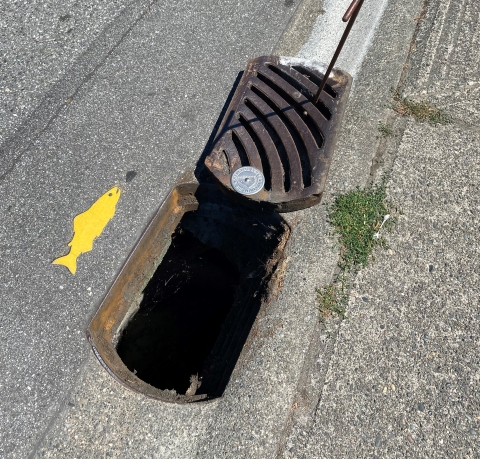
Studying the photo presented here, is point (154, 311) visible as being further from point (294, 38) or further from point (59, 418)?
point (294, 38)

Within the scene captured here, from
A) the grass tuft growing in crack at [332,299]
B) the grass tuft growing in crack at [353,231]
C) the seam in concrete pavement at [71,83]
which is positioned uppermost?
the seam in concrete pavement at [71,83]

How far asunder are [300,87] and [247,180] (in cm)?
76

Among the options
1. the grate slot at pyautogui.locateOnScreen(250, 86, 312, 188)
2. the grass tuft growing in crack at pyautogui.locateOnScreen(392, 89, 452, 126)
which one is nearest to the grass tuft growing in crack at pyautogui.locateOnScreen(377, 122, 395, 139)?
the grass tuft growing in crack at pyautogui.locateOnScreen(392, 89, 452, 126)

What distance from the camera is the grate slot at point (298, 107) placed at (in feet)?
8.39

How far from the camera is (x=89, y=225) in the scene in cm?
237

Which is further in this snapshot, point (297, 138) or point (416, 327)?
point (297, 138)

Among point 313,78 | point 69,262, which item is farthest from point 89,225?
point 313,78

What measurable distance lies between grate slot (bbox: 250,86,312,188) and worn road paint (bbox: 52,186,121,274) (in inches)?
37.9

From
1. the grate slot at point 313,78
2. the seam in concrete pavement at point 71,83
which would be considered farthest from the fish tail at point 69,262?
the grate slot at point 313,78

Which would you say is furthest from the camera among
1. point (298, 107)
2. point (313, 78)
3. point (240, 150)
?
point (313, 78)

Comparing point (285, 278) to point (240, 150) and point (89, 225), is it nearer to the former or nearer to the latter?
point (240, 150)

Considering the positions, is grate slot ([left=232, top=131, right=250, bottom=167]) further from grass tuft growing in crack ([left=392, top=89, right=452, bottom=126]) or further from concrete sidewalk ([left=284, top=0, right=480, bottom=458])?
grass tuft growing in crack ([left=392, top=89, right=452, bottom=126])

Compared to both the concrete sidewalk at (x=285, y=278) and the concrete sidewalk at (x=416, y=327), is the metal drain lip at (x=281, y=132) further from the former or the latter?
the concrete sidewalk at (x=416, y=327)

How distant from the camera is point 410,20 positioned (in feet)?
10.5
